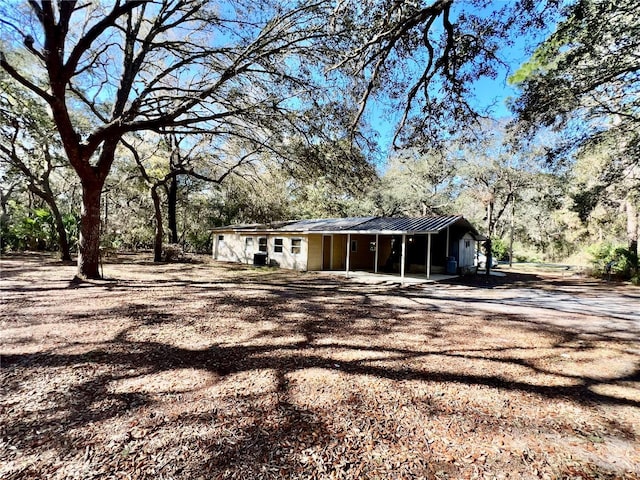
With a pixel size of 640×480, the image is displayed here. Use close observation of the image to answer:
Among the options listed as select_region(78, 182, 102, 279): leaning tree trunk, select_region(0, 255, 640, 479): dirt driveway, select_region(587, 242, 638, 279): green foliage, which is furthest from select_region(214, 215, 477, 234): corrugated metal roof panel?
select_region(78, 182, 102, 279): leaning tree trunk

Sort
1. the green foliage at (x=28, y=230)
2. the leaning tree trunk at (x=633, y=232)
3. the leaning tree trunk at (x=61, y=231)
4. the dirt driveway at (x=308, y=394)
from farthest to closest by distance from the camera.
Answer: the green foliage at (x=28, y=230)
the leaning tree trunk at (x=61, y=231)
the leaning tree trunk at (x=633, y=232)
the dirt driveway at (x=308, y=394)

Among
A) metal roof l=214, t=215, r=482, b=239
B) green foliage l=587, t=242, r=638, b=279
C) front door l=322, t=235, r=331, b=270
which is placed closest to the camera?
metal roof l=214, t=215, r=482, b=239

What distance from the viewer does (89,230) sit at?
9680 millimetres

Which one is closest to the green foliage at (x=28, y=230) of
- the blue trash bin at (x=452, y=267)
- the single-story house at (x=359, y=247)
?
the single-story house at (x=359, y=247)

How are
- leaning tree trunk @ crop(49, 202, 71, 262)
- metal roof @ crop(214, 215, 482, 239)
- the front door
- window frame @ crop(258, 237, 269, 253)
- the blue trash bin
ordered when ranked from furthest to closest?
window frame @ crop(258, 237, 269, 253) → the front door → the blue trash bin → leaning tree trunk @ crop(49, 202, 71, 262) → metal roof @ crop(214, 215, 482, 239)

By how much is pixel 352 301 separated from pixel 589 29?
7.33 m

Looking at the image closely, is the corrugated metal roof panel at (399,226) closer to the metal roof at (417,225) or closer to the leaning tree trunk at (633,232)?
the metal roof at (417,225)

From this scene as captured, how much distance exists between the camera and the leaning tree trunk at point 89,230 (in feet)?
31.6

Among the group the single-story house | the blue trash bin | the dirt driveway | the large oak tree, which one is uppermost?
the large oak tree

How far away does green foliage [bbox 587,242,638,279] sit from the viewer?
47.3 feet

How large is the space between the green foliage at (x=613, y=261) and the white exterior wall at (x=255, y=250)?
14.5 meters

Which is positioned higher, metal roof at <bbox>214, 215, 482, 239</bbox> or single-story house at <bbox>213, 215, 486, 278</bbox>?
metal roof at <bbox>214, 215, 482, 239</bbox>

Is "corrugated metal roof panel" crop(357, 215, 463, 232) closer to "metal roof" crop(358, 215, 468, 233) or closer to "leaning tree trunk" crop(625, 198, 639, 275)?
"metal roof" crop(358, 215, 468, 233)

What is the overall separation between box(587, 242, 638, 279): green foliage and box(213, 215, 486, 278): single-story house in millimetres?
5537
